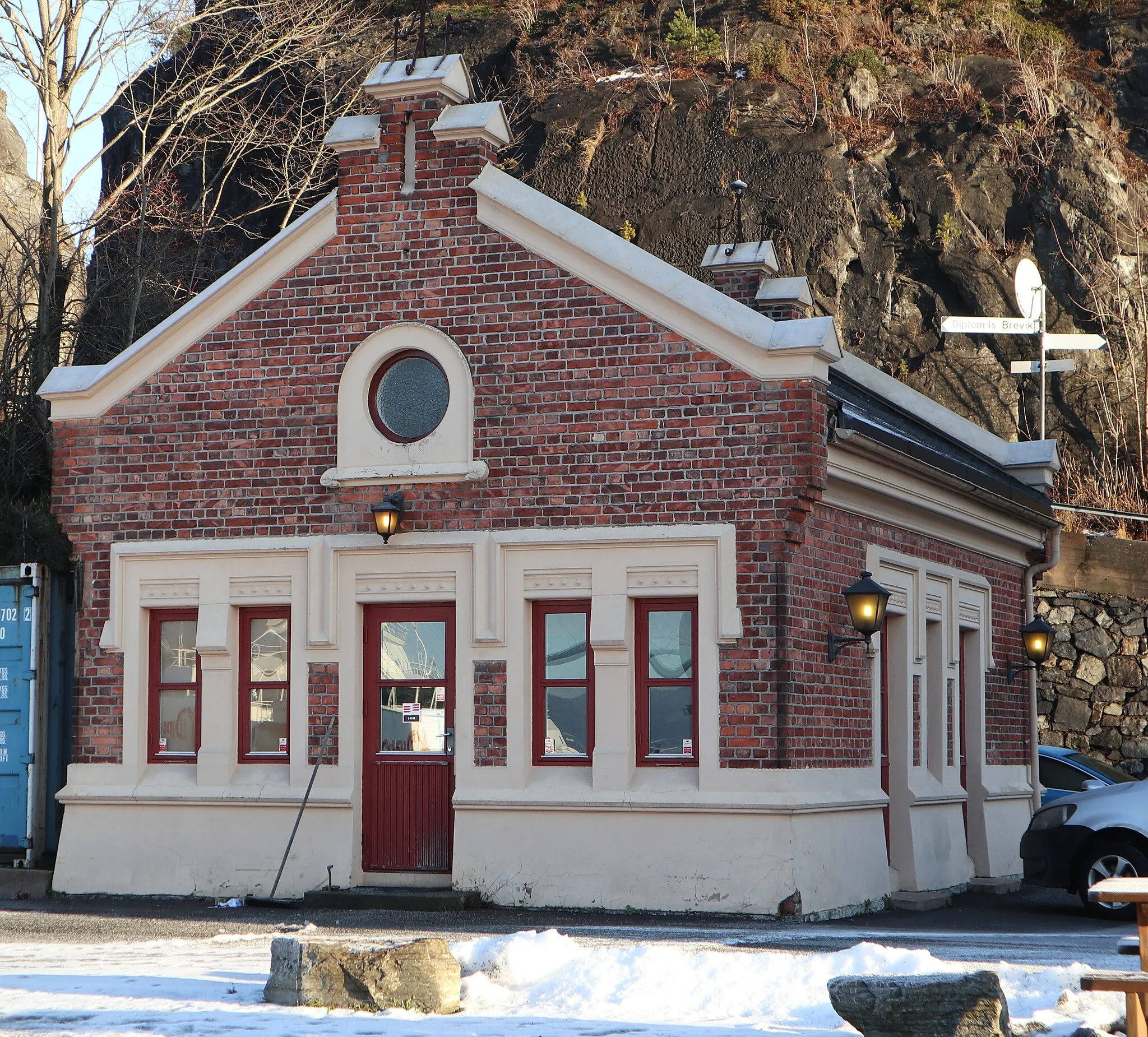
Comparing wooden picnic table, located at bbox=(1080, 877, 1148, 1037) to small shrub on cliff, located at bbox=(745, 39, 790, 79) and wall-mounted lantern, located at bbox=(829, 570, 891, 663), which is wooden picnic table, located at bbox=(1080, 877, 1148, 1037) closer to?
wall-mounted lantern, located at bbox=(829, 570, 891, 663)

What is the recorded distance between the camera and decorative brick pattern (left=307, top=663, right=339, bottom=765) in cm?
1365

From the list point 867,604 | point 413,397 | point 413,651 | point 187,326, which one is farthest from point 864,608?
point 187,326

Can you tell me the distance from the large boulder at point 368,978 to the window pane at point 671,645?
5340 mm

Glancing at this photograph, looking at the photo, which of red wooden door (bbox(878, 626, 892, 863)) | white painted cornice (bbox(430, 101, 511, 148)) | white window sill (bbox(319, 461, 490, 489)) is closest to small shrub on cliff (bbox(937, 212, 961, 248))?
red wooden door (bbox(878, 626, 892, 863))

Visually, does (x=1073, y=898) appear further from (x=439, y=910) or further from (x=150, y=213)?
(x=150, y=213)

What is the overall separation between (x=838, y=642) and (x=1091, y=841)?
271 cm

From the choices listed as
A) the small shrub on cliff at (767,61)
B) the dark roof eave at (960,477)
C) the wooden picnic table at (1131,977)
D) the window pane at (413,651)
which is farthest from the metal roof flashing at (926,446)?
the small shrub on cliff at (767,61)

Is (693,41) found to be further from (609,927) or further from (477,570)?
(609,927)

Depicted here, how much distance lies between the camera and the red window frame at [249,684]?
14.0m

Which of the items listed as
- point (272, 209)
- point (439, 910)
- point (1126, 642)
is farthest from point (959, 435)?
point (272, 209)

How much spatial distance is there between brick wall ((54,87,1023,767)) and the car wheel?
2.04m

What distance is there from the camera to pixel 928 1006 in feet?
22.4

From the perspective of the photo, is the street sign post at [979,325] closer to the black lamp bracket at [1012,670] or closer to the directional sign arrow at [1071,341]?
→ the directional sign arrow at [1071,341]

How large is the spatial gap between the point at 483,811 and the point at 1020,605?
8121mm
